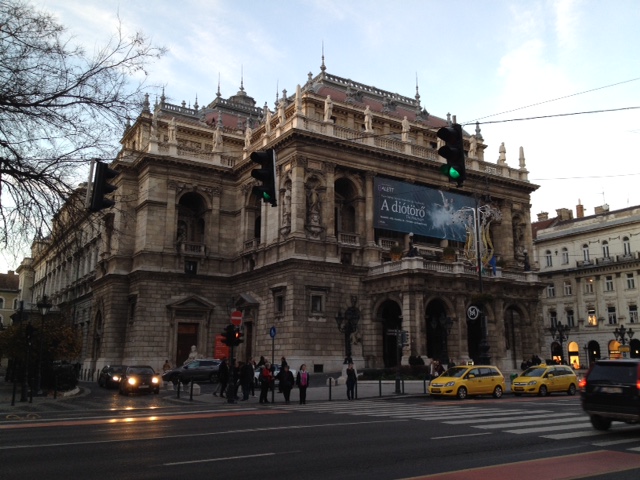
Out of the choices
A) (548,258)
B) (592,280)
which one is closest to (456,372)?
(592,280)

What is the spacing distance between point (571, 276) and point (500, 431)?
60.3 m

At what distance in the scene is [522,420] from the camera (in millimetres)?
15156

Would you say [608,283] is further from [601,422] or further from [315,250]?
[601,422]

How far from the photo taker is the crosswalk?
12.0 m

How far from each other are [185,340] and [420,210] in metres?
21.1

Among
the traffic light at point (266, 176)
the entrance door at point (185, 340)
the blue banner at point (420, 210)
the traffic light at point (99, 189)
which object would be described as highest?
the blue banner at point (420, 210)

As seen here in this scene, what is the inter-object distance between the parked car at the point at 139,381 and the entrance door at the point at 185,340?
48.7ft

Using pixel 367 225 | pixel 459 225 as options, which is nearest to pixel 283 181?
pixel 367 225

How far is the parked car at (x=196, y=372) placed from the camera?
36125mm

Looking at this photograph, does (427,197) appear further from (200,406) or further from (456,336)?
(200,406)

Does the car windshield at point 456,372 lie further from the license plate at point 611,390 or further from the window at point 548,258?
the window at point 548,258

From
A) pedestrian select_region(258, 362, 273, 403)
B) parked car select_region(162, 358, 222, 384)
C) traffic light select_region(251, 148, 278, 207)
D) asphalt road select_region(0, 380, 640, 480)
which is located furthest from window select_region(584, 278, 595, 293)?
traffic light select_region(251, 148, 278, 207)

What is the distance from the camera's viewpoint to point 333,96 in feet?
170

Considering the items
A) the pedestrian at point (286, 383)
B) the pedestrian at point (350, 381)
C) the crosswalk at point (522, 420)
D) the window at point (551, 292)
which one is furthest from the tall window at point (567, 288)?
the crosswalk at point (522, 420)
